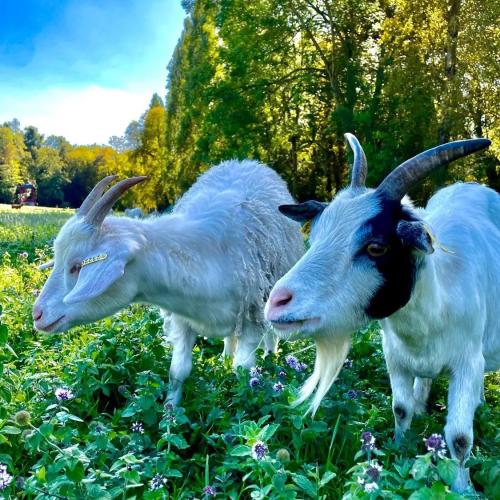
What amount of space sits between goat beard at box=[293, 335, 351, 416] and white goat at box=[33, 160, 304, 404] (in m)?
0.92

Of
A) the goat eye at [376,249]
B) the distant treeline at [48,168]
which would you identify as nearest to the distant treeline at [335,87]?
the goat eye at [376,249]

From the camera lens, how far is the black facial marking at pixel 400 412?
2844 mm

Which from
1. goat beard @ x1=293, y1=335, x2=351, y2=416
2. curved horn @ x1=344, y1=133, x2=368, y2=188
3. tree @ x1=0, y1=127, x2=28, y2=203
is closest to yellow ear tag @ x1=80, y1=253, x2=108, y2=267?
goat beard @ x1=293, y1=335, x2=351, y2=416

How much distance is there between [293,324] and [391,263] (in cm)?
46

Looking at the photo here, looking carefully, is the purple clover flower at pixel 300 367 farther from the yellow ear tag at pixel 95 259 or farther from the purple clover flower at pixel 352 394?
the yellow ear tag at pixel 95 259

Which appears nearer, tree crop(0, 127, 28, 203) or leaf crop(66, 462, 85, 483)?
leaf crop(66, 462, 85, 483)

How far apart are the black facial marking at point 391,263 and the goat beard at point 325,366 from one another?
27cm

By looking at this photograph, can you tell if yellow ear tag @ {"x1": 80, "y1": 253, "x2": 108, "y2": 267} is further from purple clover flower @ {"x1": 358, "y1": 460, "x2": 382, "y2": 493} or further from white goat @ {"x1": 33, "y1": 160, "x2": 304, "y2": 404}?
purple clover flower @ {"x1": 358, "y1": 460, "x2": 382, "y2": 493}

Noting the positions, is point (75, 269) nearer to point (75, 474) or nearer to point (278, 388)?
point (278, 388)

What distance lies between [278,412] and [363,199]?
1.15m

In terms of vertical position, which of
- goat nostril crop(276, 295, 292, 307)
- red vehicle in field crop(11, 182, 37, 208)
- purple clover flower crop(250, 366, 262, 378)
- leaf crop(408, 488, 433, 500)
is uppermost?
red vehicle in field crop(11, 182, 37, 208)

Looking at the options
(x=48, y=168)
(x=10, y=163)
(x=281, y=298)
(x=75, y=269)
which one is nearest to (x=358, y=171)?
(x=281, y=298)

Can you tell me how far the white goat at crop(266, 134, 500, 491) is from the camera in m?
2.18

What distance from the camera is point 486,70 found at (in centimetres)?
1294
